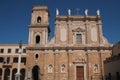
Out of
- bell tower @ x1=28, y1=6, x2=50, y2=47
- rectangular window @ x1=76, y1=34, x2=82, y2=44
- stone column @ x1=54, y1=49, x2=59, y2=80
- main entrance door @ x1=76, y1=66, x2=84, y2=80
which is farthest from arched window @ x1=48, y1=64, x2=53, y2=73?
rectangular window @ x1=76, y1=34, x2=82, y2=44

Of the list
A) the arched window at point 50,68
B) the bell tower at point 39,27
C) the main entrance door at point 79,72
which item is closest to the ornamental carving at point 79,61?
the main entrance door at point 79,72

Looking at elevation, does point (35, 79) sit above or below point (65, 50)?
below

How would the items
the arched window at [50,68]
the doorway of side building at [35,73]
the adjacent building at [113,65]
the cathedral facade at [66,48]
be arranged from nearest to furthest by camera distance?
the adjacent building at [113,65] < the cathedral facade at [66,48] < the arched window at [50,68] < the doorway of side building at [35,73]

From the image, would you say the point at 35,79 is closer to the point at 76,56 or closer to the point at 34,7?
the point at 76,56

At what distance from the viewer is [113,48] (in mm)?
38156

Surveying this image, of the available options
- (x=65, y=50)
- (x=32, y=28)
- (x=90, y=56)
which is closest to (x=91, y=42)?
(x=90, y=56)

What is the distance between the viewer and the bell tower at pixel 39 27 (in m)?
39.3

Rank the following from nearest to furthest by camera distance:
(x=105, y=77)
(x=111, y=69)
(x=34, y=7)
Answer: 1. (x=111, y=69)
2. (x=105, y=77)
3. (x=34, y=7)

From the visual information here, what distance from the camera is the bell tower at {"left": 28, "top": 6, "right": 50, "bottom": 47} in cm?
3931

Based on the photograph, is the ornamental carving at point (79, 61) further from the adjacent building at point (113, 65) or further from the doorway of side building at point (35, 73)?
the doorway of side building at point (35, 73)

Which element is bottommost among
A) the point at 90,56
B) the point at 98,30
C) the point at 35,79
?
the point at 35,79

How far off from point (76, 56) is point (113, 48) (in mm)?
7244

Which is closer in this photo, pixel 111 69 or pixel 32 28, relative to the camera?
pixel 111 69

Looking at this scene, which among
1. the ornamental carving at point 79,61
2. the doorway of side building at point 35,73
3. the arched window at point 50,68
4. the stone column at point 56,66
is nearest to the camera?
the stone column at point 56,66
